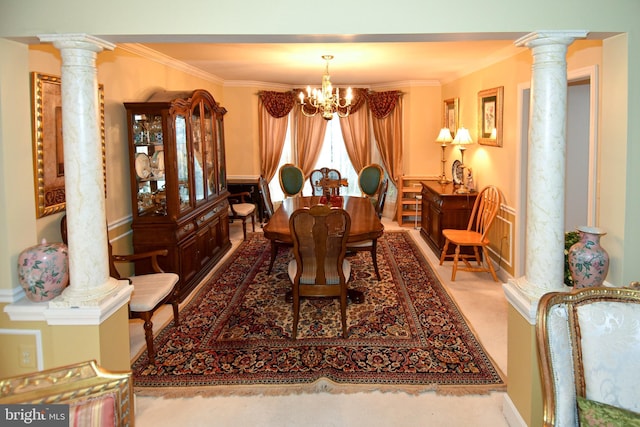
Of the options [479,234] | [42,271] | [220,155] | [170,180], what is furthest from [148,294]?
[479,234]

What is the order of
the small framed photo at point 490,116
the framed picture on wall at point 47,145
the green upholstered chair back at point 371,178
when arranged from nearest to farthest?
the framed picture on wall at point 47,145 < the small framed photo at point 490,116 < the green upholstered chair back at point 371,178

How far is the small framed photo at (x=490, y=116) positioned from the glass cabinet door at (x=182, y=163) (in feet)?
10.8

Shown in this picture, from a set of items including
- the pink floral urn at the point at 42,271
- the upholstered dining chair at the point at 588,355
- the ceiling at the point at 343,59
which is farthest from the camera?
the ceiling at the point at 343,59

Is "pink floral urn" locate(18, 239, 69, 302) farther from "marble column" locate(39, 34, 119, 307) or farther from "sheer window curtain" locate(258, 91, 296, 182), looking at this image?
"sheer window curtain" locate(258, 91, 296, 182)

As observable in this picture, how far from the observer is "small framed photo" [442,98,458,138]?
7496 mm

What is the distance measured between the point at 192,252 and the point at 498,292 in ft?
10.2

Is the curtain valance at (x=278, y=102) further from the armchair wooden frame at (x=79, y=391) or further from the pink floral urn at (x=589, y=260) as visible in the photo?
the armchair wooden frame at (x=79, y=391)

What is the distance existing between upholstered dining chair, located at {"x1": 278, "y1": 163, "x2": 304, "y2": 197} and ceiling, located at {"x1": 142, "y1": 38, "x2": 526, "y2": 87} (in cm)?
140

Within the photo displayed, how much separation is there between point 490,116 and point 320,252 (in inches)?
123

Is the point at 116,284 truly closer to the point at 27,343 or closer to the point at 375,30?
the point at 27,343

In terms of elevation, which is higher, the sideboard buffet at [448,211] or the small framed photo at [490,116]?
the small framed photo at [490,116]

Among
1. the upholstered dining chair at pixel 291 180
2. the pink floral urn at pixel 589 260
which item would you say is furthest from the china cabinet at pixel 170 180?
the pink floral urn at pixel 589 260

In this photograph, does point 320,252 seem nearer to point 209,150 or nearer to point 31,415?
point 31,415

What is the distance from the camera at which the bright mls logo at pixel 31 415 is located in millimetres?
1516
